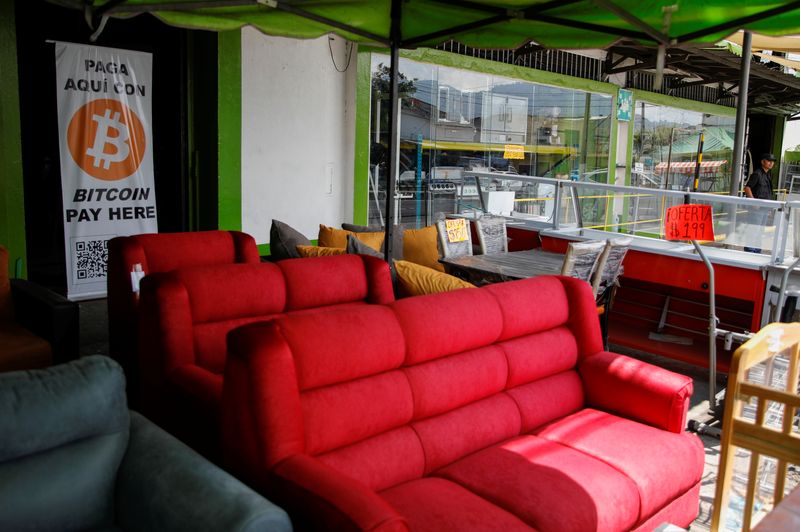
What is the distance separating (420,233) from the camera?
238 inches

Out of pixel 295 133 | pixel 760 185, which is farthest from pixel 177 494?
pixel 760 185

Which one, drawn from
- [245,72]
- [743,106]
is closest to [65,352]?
[245,72]

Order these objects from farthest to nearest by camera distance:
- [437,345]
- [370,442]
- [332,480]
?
[437,345] < [370,442] < [332,480]

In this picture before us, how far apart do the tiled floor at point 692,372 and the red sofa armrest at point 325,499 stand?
6.33 ft

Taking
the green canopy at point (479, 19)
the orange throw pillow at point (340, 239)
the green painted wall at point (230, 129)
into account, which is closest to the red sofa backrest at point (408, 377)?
the green canopy at point (479, 19)

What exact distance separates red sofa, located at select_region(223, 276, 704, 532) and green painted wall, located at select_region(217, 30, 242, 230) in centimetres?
447

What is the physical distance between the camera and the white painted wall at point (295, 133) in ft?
23.6

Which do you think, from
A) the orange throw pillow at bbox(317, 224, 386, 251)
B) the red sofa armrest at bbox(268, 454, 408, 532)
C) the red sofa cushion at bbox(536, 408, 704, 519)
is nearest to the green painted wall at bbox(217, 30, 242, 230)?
the orange throw pillow at bbox(317, 224, 386, 251)

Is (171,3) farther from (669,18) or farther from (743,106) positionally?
(743,106)

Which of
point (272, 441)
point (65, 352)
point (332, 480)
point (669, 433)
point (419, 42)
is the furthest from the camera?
point (419, 42)

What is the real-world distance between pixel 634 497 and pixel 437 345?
3.12 ft

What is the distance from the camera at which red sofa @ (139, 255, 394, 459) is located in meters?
2.87

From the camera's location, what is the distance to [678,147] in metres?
15.4

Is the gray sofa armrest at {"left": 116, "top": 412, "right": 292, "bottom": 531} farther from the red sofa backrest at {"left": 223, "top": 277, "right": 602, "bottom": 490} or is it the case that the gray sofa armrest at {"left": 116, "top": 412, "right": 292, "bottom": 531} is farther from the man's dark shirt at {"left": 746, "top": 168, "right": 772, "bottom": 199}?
the man's dark shirt at {"left": 746, "top": 168, "right": 772, "bottom": 199}
